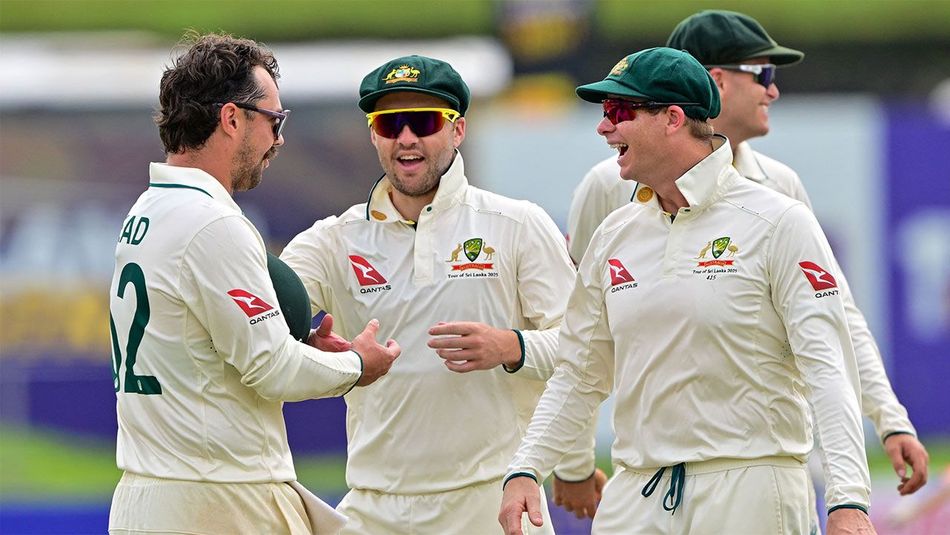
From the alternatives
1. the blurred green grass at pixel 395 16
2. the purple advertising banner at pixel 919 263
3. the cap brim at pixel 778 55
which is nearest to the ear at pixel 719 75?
the cap brim at pixel 778 55

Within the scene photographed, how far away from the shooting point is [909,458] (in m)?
4.62

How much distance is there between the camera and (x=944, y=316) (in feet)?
34.8

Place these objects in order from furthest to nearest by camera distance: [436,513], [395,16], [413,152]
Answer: [395,16]
[413,152]
[436,513]

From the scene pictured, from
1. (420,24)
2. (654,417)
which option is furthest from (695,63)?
(420,24)

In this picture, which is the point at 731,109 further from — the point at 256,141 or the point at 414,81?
the point at 256,141

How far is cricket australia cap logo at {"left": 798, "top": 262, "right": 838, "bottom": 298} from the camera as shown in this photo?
3.68 metres

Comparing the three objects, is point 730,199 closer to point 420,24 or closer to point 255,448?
point 255,448

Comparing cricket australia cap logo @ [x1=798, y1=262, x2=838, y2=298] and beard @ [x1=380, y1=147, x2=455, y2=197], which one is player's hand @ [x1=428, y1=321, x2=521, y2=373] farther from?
cricket australia cap logo @ [x1=798, y1=262, x2=838, y2=298]

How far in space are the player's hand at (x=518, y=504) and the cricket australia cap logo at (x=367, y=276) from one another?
0.87m

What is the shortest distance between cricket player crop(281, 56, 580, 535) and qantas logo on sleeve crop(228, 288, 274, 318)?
818 mm

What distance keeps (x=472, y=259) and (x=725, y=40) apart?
1.18 metres

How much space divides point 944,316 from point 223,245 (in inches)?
308

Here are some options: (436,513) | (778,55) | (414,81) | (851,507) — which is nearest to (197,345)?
(436,513)

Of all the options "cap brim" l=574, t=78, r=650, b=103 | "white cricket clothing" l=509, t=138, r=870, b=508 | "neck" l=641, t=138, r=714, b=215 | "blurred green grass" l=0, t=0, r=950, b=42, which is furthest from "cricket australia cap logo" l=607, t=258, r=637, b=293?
"blurred green grass" l=0, t=0, r=950, b=42
